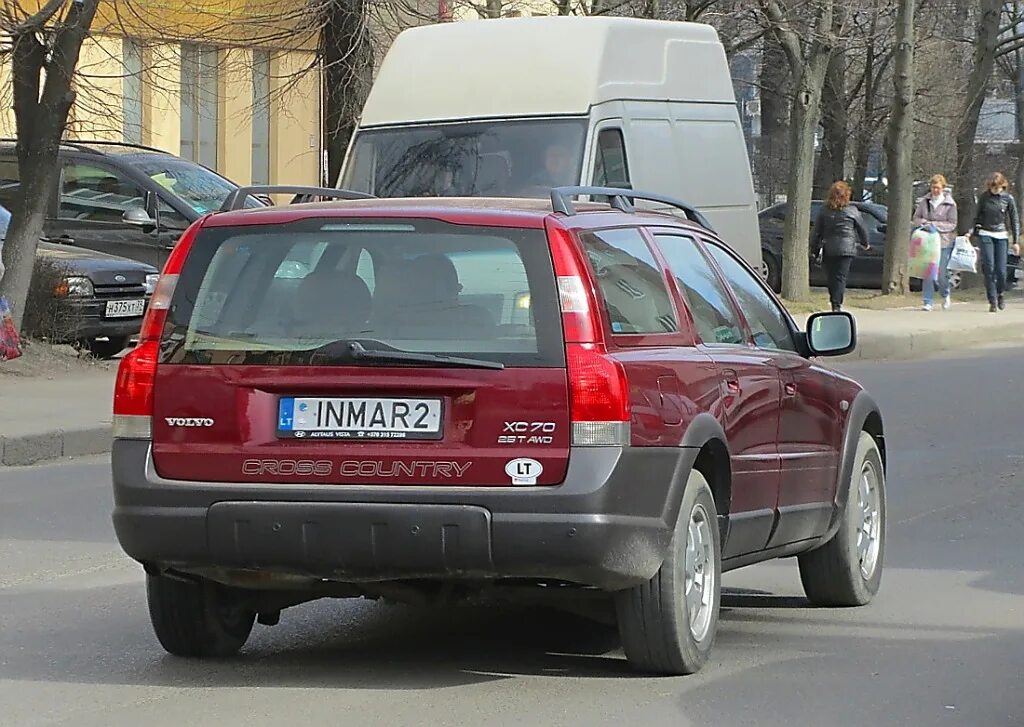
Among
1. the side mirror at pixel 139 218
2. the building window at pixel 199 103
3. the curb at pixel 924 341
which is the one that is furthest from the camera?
the building window at pixel 199 103

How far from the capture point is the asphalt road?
5836 mm

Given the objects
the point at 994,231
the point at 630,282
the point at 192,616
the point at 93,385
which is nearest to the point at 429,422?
the point at 630,282

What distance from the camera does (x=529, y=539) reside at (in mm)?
5824

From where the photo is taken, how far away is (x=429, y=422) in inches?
234

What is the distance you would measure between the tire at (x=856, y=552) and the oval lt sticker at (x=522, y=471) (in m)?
2.09

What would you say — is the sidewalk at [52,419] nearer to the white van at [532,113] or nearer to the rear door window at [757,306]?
the white van at [532,113]

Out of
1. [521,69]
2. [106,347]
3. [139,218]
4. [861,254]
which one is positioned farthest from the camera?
[861,254]

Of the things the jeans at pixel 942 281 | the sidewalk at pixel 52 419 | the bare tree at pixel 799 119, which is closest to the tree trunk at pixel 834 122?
the bare tree at pixel 799 119

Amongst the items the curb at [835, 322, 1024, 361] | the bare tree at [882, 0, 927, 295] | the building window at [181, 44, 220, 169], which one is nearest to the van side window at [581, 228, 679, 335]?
the curb at [835, 322, 1024, 361]

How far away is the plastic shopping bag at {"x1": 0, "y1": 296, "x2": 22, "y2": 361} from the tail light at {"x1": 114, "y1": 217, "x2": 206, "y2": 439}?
961cm

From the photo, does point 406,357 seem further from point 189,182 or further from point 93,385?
point 189,182

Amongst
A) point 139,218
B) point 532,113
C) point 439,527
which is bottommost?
point 139,218

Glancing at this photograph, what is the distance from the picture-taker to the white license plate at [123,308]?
17.9 meters

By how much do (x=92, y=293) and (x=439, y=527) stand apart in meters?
12.6
